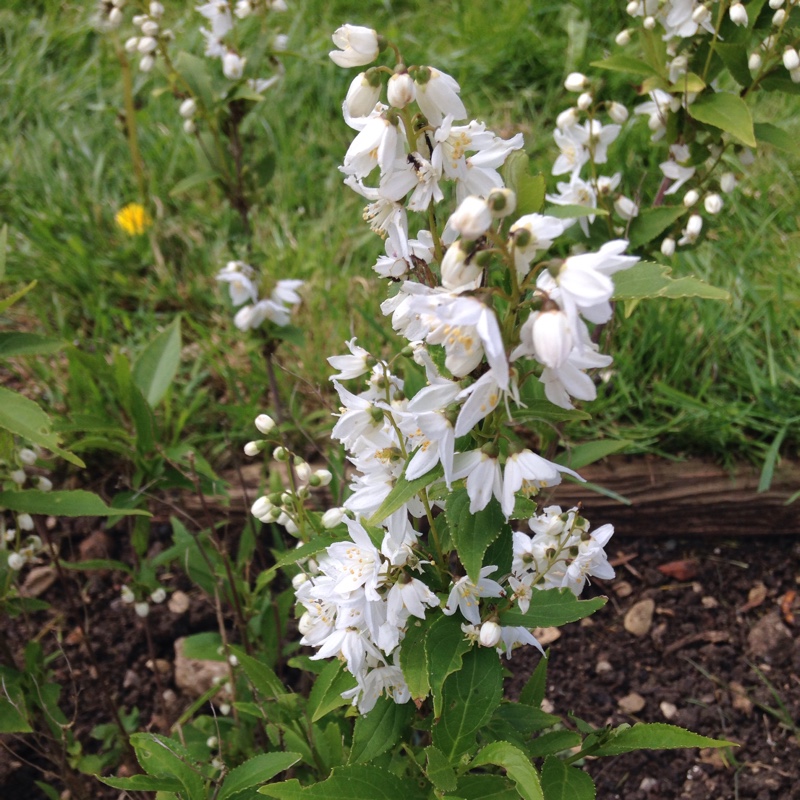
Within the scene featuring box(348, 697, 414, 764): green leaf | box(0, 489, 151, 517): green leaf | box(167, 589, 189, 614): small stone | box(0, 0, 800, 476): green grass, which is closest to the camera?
box(348, 697, 414, 764): green leaf

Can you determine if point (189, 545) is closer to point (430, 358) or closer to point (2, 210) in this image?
point (430, 358)

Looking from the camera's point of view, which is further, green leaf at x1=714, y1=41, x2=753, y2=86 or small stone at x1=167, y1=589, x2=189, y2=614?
small stone at x1=167, y1=589, x2=189, y2=614

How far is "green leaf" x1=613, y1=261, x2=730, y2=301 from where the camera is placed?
43.2 inches

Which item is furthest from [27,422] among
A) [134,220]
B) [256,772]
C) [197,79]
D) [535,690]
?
[134,220]

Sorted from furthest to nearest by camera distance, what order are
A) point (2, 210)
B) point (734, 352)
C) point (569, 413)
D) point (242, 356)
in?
point (2, 210), point (242, 356), point (734, 352), point (569, 413)

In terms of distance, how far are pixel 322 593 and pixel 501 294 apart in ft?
2.19

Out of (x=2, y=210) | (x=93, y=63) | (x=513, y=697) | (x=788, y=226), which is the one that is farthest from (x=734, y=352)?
(x=93, y=63)

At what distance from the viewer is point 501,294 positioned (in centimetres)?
111

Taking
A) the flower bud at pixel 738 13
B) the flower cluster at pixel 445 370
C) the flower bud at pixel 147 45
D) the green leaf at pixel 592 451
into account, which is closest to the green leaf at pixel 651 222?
the flower bud at pixel 738 13

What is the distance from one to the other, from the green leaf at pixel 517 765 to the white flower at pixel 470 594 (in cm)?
21

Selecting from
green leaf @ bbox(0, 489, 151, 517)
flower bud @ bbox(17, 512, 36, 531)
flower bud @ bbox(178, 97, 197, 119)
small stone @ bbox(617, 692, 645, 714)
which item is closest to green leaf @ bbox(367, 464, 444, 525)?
green leaf @ bbox(0, 489, 151, 517)

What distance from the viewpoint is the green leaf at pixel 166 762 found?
1.52 m

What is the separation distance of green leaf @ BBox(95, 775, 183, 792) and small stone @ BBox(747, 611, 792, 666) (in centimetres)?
185

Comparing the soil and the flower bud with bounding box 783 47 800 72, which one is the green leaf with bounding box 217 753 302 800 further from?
the flower bud with bounding box 783 47 800 72
